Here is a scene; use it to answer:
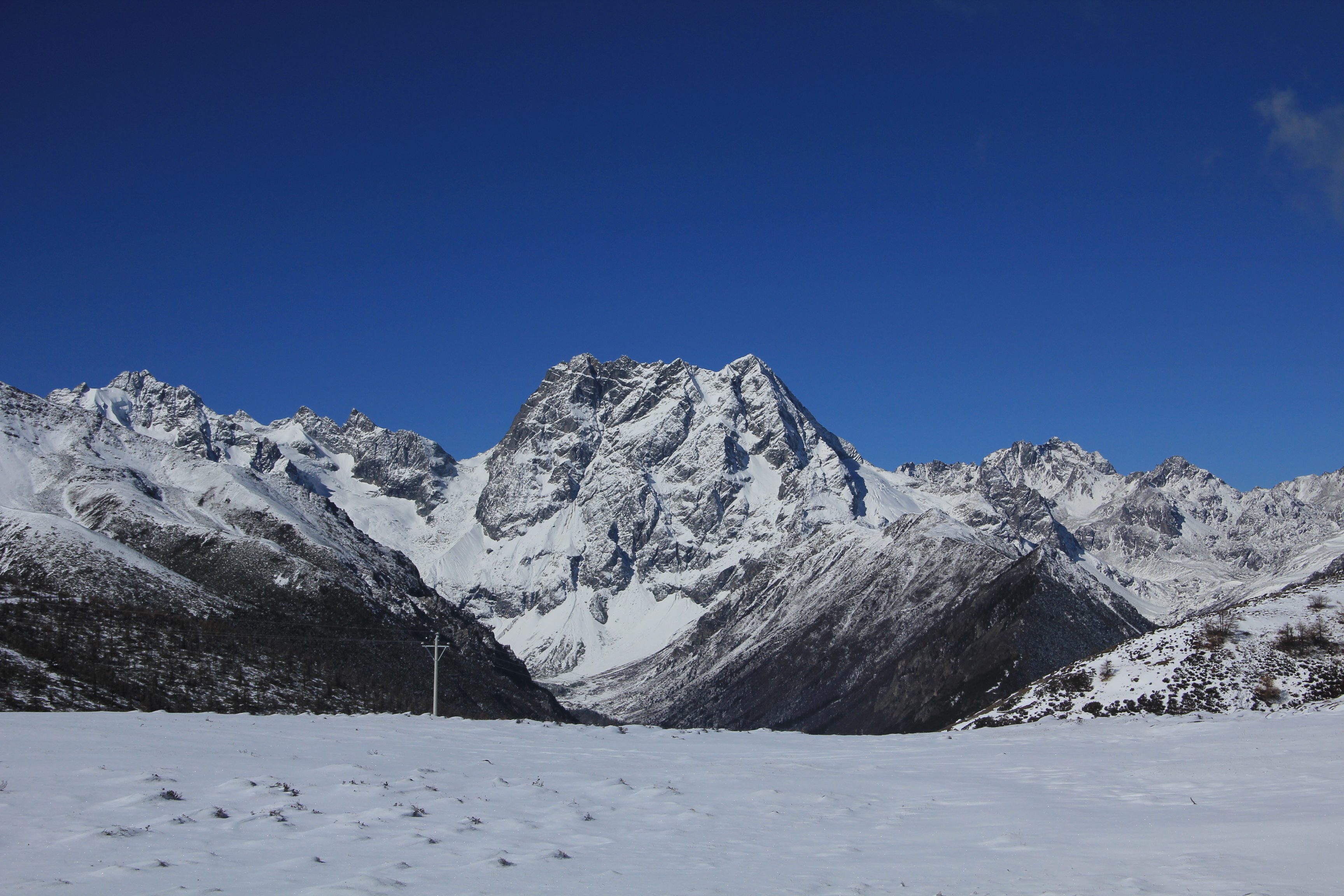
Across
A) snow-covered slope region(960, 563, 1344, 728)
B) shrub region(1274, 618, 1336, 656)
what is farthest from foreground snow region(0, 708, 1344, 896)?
shrub region(1274, 618, 1336, 656)

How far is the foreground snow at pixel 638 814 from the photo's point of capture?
18688 mm

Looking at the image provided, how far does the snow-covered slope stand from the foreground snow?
12977 mm

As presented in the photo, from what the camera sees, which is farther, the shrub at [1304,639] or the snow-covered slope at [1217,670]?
the shrub at [1304,639]

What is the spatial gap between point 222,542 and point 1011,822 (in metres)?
164

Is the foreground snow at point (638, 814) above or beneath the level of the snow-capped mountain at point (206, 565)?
beneath

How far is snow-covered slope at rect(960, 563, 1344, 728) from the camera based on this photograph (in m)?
50.8

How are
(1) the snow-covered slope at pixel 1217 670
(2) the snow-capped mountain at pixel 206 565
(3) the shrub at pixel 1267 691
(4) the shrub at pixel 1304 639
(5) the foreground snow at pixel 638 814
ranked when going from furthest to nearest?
(2) the snow-capped mountain at pixel 206 565 < (4) the shrub at pixel 1304 639 < (1) the snow-covered slope at pixel 1217 670 < (3) the shrub at pixel 1267 691 < (5) the foreground snow at pixel 638 814

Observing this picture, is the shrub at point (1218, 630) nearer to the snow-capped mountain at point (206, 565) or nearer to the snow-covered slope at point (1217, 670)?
the snow-covered slope at point (1217, 670)

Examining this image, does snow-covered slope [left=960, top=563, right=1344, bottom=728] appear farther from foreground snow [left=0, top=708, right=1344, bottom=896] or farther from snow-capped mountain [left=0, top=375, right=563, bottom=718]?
snow-capped mountain [left=0, top=375, right=563, bottom=718]

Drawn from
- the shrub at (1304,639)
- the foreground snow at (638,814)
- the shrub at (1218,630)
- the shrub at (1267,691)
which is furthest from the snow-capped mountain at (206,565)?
the shrub at (1304,639)

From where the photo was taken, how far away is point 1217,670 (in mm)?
52906

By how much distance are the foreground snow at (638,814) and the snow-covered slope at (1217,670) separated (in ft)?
42.6

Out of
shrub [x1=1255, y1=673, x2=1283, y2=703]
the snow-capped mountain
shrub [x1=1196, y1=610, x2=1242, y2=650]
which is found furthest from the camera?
the snow-capped mountain

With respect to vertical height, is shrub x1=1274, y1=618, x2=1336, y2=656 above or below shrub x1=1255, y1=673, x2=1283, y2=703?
above
